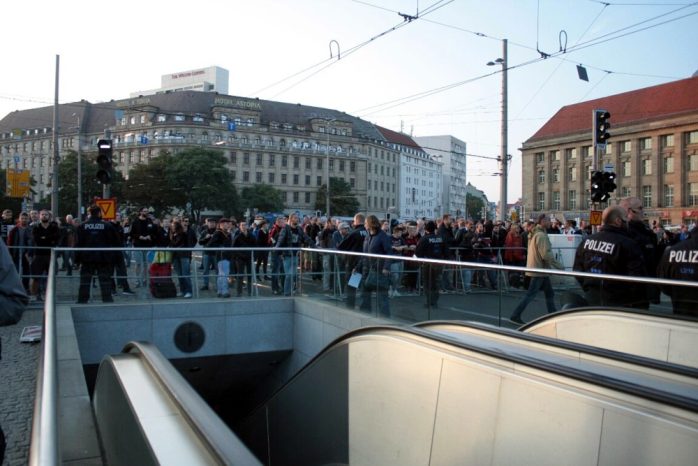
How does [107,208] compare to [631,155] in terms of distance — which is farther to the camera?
→ [631,155]

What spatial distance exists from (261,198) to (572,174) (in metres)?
49.4

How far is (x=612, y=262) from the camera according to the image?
22.2ft

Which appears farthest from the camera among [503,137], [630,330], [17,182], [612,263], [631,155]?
[631,155]

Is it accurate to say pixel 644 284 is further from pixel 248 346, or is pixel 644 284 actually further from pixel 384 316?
pixel 248 346

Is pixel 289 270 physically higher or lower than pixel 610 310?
lower

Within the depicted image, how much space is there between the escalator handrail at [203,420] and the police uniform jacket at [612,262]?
4.42 metres

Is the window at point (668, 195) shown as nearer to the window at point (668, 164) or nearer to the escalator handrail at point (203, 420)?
the window at point (668, 164)

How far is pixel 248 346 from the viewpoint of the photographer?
42.7 ft

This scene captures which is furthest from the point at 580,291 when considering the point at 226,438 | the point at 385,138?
the point at 385,138

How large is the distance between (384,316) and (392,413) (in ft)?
15.5

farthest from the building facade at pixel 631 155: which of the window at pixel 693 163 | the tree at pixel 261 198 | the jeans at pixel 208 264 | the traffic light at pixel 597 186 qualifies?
the jeans at pixel 208 264

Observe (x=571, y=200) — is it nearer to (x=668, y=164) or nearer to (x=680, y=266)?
(x=668, y=164)

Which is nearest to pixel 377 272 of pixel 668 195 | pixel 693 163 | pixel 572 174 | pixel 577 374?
pixel 577 374

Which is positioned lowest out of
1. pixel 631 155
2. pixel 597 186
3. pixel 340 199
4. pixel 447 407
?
pixel 447 407
